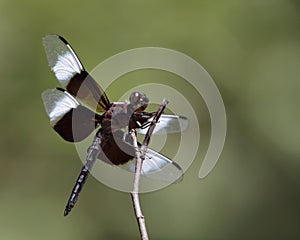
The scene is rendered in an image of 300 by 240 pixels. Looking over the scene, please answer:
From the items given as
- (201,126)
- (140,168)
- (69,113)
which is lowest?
(140,168)

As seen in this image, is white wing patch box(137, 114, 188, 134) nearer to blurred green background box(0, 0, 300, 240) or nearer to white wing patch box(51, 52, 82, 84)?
white wing patch box(51, 52, 82, 84)

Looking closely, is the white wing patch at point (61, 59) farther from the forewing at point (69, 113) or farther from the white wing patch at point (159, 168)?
the white wing patch at point (159, 168)

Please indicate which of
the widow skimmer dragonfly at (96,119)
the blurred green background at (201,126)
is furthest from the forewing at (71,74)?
the blurred green background at (201,126)

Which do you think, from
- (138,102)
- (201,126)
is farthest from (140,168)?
(201,126)

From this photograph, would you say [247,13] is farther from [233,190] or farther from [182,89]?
[233,190]

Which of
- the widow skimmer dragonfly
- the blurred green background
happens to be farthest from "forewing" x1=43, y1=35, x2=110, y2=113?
the blurred green background

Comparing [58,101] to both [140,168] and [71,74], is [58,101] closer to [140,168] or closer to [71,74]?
[71,74]
